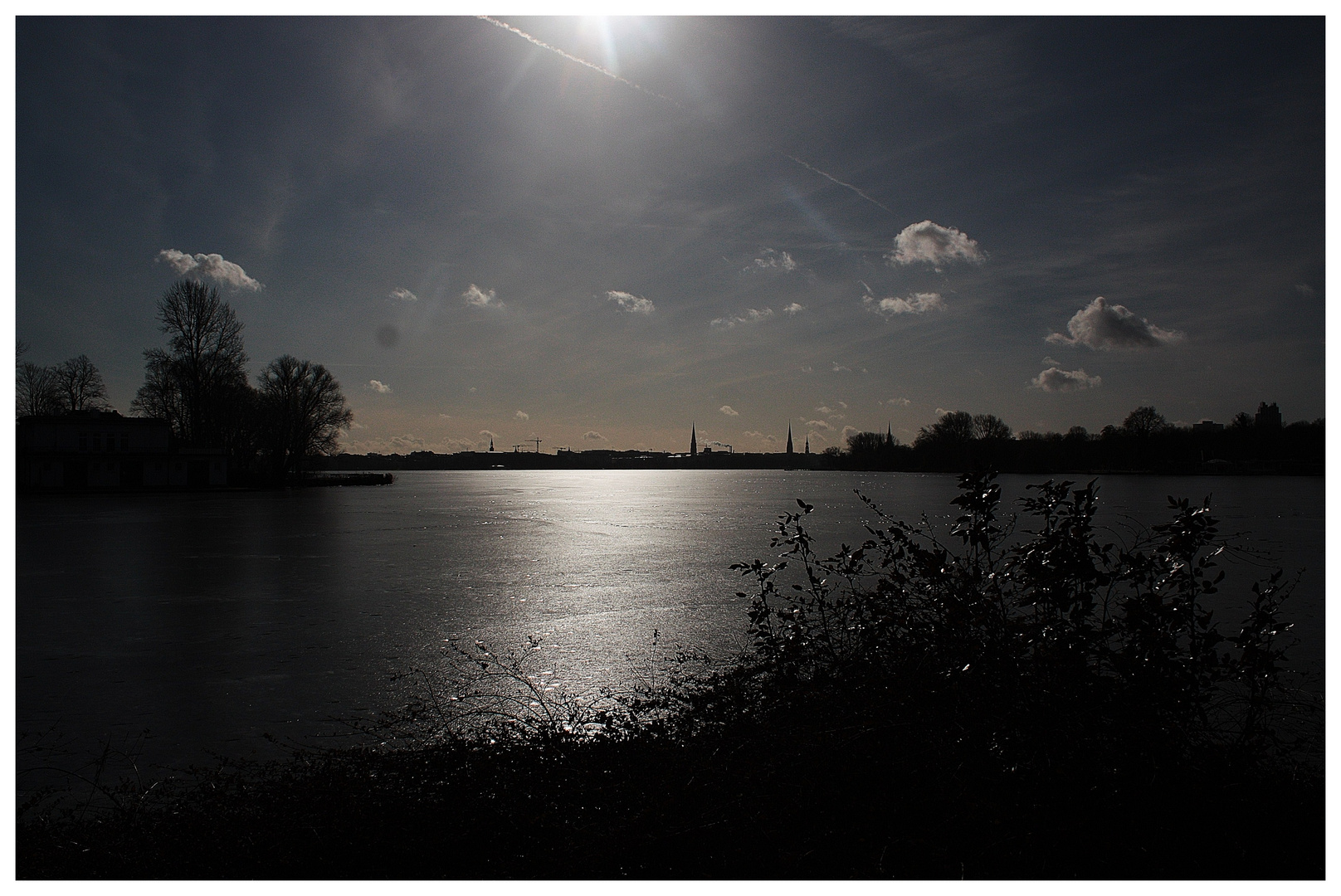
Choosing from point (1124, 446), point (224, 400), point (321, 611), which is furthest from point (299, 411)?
point (1124, 446)

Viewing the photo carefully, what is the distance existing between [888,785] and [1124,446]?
10026 cm

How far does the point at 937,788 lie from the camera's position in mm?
3068

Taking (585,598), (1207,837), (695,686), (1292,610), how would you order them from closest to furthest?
1. (1207,837)
2. (695,686)
3. (1292,610)
4. (585,598)

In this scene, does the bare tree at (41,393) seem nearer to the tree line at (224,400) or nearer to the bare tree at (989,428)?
the tree line at (224,400)

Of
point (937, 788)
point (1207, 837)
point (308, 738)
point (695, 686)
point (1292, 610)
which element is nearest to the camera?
point (1207, 837)

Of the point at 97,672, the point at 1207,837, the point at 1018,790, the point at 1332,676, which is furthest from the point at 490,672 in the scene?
A: the point at 1332,676

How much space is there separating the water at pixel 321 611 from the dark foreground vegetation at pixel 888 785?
124 centimetres

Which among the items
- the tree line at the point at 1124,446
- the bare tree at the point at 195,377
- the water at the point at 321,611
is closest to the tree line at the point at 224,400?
the bare tree at the point at 195,377

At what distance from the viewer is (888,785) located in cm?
321

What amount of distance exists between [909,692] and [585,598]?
6.37 metres

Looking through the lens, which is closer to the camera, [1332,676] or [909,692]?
[1332,676]

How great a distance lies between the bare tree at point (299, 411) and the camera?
5509 centimetres

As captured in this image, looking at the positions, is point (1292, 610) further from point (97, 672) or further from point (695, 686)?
point (97, 672)

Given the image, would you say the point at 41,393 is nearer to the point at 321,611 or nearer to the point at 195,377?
the point at 195,377
